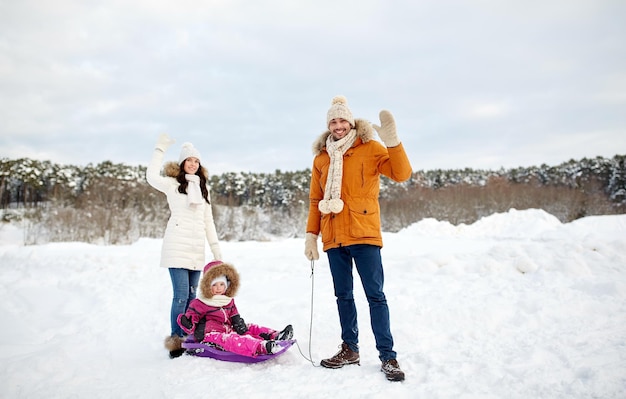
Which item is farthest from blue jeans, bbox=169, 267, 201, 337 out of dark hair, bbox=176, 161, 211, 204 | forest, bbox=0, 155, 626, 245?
forest, bbox=0, 155, 626, 245

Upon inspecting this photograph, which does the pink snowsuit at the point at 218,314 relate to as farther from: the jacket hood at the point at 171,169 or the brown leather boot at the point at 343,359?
the jacket hood at the point at 171,169

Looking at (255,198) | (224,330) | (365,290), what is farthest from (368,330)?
(255,198)

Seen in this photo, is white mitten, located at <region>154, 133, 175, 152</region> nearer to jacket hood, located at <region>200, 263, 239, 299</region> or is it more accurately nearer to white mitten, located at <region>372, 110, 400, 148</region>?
jacket hood, located at <region>200, 263, 239, 299</region>

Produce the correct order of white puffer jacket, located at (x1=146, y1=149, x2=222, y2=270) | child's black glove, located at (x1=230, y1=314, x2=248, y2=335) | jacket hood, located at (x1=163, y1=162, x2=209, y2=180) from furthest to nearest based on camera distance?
jacket hood, located at (x1=163, y1=162, x2=209, y2=180)
white puffer jacket, located at (x1=146, y1=149, x2=222, y2=270)
child's black glove, located at (x1=230, y1=314, x2=248, y2=335)

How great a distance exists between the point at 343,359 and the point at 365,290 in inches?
24.7

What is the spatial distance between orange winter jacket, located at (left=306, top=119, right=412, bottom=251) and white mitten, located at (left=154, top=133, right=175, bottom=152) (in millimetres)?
1999

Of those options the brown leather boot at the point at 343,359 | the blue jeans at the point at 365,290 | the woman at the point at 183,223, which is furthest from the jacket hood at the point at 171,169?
the brown leather boot at the point at 343,359

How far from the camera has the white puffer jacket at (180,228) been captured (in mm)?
4070

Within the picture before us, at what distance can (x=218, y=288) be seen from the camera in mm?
4000

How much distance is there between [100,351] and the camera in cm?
422

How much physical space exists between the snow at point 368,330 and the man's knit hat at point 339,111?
7.10 ft

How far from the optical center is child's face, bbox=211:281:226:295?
398cm

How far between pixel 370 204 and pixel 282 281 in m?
4.20

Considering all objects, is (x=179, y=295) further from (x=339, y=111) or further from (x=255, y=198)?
(x=255, y=198)
